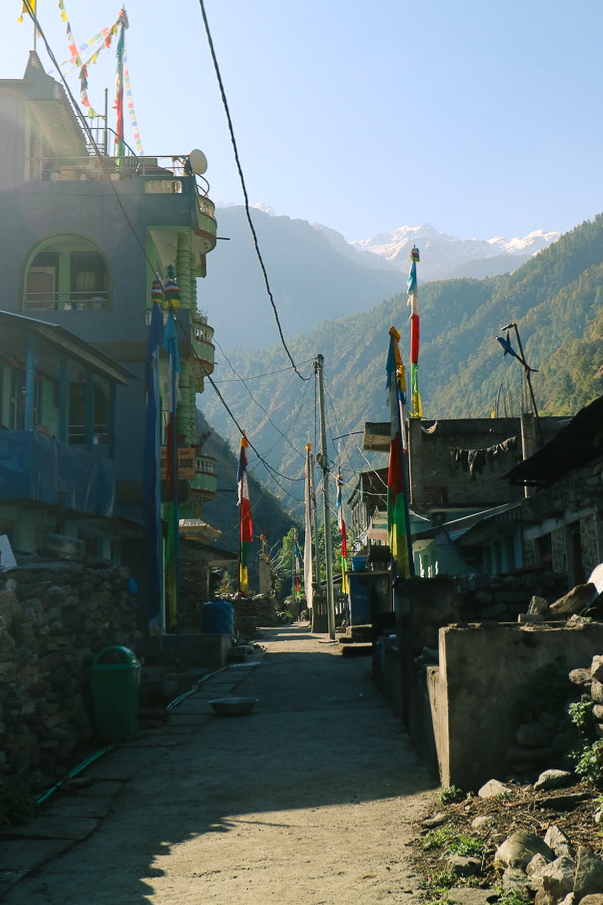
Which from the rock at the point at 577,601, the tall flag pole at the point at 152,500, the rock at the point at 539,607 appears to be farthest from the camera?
the tall flag pole at the point at 152,500

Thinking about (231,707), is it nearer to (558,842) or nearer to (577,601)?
(577,601)

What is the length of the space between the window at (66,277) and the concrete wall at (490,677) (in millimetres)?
19627

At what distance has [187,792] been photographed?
326 inches

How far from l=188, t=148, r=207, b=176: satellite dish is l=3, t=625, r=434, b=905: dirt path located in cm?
1861

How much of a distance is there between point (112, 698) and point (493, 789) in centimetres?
524

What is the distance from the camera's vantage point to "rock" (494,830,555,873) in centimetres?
527

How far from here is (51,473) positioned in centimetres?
1702

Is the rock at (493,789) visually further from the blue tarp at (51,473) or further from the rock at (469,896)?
the blue tarp at (51,473)

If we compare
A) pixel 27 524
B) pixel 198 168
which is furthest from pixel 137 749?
pixel 198 168

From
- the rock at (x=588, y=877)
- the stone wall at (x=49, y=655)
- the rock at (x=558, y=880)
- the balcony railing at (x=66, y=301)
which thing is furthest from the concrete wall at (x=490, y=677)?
the balcony railing at (x=66, y=301)

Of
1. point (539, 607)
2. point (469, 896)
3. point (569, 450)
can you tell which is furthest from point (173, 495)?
point (469, 896)

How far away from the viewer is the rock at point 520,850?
5270 millimetres

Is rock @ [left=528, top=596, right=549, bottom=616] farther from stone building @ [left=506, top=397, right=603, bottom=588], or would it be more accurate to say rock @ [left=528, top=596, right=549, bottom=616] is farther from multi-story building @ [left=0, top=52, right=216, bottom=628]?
multi-story building @ [left=0, top=52, right=216, bottom=628]

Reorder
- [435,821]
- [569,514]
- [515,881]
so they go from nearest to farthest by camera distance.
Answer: [515,881] < [435,821] < [569,514]
